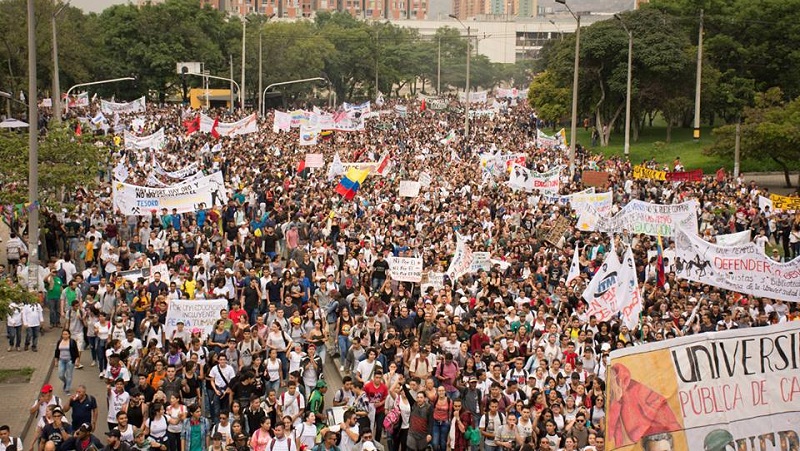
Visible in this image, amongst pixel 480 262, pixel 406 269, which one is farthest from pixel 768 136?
pixel 406 269

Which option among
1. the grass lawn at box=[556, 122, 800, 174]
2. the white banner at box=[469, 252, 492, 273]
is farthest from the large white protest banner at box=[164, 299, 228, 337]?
the grass lawn at box=[556, 122, 800, 174]

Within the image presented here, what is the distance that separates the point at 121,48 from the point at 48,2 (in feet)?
78.1

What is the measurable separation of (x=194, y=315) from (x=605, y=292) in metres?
5.59

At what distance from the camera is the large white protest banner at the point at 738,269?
16891mm

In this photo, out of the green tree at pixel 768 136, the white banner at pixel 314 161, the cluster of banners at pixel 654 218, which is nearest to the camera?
the cluster of banners at pixel 654 218

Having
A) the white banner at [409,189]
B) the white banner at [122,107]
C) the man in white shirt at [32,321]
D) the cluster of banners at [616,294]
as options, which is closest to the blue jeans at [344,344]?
the cluster of banners at [616,294]

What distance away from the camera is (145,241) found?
22.8m

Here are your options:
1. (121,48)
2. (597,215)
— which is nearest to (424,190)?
(597,215)

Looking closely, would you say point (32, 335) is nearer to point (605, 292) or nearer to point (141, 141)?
point (605, 292)

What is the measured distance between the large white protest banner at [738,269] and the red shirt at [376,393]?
6.70 meters

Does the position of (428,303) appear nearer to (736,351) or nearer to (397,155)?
(736,351)

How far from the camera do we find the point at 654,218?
2236 centimetres

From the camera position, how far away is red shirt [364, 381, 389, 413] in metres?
13.1

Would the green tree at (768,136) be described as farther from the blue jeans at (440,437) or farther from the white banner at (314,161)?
the blue jeans at (440,437)
